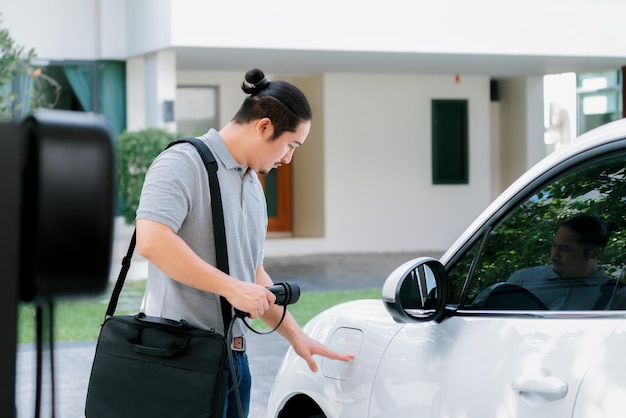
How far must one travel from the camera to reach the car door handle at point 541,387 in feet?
7.93

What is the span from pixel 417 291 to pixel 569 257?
474 millimetres

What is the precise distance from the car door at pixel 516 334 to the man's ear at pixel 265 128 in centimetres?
67

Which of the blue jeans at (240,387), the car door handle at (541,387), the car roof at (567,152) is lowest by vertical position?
the blue jeans at (240,387)

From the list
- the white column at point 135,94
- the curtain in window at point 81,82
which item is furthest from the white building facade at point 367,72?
the curtain in window at point 81,82

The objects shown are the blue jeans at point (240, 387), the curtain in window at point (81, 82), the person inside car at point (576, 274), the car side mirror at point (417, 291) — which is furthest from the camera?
the curtain in window at point (81, 82)

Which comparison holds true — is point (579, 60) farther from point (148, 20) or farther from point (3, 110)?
point (3, 110)

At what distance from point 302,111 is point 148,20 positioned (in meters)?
11.9

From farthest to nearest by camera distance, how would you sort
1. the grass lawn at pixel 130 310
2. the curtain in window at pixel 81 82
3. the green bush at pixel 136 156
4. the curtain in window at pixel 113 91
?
the curtain in window at pixel 113 91, the curtain in window at pixel 81 82, the green bush at pixel 136 156, the grass lawn at pixel 130 310

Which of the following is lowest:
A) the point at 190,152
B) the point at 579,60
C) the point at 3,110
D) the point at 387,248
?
the point at 387,248

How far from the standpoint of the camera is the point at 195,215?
3.14 metres

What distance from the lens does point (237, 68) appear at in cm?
1700

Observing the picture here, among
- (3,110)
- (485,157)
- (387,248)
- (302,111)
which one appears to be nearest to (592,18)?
(485,157)

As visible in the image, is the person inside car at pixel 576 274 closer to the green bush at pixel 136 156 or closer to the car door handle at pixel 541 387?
the car door handle at pixel 541 387

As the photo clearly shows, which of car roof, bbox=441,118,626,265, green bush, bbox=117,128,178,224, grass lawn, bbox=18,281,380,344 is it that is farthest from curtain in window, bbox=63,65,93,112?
car roof, bbox=441,118,626,265
